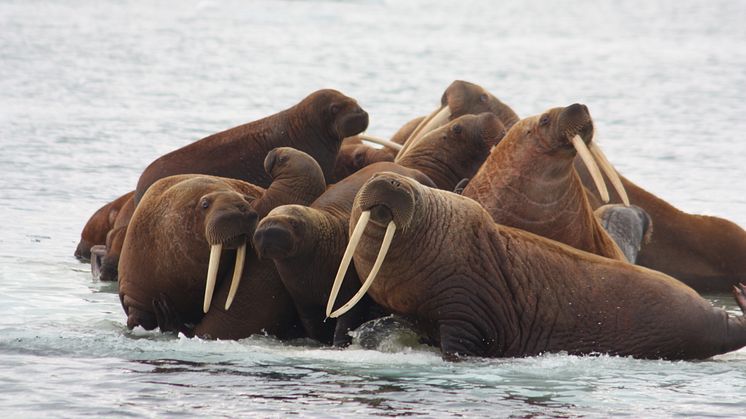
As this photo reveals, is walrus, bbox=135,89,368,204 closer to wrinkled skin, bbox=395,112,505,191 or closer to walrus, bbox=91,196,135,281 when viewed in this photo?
walrus, bbox=91,196,135,281

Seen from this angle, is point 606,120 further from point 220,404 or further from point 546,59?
point 220,404

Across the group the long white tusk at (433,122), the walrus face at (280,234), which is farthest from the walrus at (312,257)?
the long white tusk at (433,122)

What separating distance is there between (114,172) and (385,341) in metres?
8.17

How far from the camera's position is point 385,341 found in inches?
288

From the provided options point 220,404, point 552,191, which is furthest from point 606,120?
point 220,404

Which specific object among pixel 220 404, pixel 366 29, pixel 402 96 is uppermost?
pixel 366 29

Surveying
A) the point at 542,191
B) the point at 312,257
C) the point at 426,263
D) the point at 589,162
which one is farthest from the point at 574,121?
the point at 312,257

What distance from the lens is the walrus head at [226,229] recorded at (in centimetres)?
732

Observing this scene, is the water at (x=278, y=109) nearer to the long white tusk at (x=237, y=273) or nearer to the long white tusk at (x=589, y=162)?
the long white tusk at (x=237, y=273)

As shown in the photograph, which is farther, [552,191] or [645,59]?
[645,59]

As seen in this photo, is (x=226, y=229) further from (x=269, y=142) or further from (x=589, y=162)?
(x=269, y=142)

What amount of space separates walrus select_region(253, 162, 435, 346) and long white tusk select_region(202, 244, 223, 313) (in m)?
0.21

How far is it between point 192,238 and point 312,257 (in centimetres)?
72

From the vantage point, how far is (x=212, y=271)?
7.26 m
